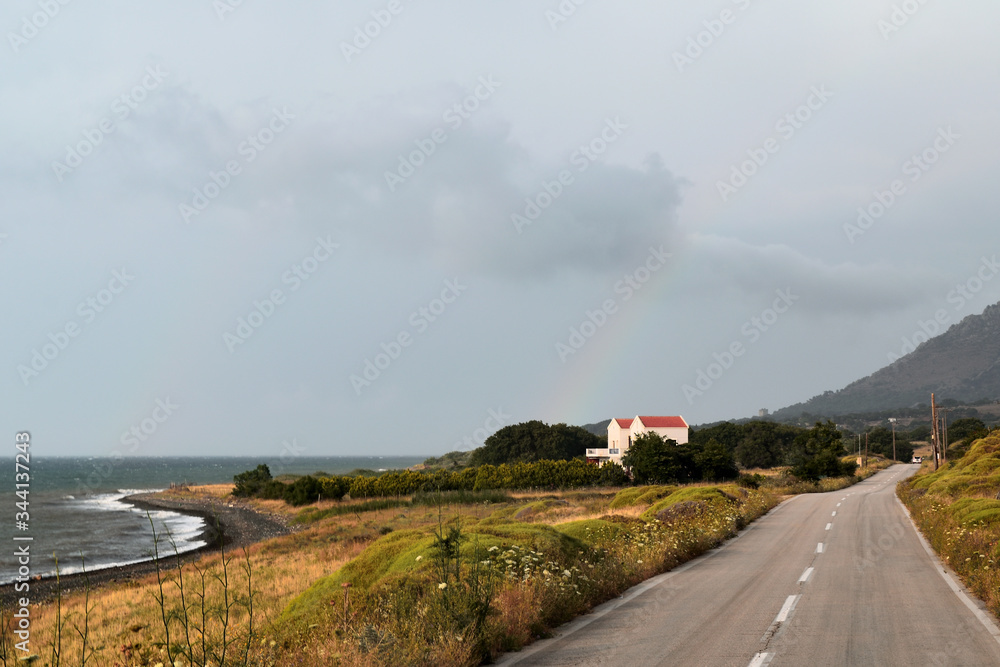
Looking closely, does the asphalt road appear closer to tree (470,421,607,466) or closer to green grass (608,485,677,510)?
green grass (608,485,677,510)

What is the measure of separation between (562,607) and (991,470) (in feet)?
119

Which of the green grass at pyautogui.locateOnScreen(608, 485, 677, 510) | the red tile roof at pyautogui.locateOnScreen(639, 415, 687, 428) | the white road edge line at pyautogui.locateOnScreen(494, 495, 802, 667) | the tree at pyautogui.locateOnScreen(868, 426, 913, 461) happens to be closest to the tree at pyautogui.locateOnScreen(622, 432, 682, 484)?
the red tile roof at pyautogui.locateOnScreen(639, 415, 687, 428)

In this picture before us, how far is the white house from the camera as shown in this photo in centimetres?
9181

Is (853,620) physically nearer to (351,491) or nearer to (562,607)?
(562,607)

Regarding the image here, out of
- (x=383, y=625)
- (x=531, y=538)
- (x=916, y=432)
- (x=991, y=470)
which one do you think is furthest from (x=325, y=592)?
(x=916, y=432)

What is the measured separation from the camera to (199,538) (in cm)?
5431

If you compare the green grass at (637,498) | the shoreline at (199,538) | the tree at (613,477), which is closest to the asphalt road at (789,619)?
the shoreline at (199,538)

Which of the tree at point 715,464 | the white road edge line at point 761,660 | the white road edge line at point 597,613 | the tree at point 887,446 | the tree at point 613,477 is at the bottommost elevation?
the tree at point 887,446

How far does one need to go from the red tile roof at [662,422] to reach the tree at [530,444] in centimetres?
2293

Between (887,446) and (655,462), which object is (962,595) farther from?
(887,446)

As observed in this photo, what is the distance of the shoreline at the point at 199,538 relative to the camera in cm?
3084

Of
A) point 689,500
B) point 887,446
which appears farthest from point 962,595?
point 887,446

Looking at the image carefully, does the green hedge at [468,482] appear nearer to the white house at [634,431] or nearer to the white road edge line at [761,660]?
the white house at [634,431]

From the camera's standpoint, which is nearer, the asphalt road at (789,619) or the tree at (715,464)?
the asphalt road at (789,619)
